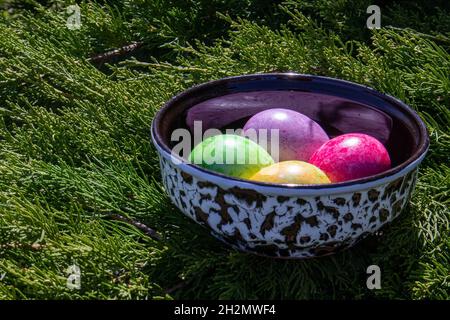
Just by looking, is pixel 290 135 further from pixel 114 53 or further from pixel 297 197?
pixel 114 53

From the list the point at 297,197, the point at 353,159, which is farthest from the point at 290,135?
the point at 297,197

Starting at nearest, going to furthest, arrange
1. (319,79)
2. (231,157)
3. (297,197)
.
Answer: (297,197), (231,157), (319,79)

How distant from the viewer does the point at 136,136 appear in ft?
4.63

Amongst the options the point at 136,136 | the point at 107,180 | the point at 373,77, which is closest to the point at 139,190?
the point at 107,180

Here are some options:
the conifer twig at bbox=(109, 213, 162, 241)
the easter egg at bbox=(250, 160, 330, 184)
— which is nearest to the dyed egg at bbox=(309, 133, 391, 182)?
the easter egg at bbox=(250, 160, 330, 184)

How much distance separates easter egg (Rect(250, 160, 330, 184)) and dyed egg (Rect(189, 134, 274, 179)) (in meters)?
0.02

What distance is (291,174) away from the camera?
43.3 inches

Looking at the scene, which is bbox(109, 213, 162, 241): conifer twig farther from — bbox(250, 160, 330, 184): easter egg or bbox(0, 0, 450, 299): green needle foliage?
bbox(250, 160, 330, 184): easter egg

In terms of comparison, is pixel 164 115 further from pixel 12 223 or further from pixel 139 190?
pixel 12 223

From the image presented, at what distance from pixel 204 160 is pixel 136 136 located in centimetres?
30

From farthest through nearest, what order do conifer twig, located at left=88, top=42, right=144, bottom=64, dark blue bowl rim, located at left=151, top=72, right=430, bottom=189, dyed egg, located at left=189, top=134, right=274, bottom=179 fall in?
conifer twig, located at left=88, top=42, right=144, bottom=64
dyed egg, located at left=189, top=134, right=274, bottom=179
dark blue bowl rim, located at left=151, top=72, right=430, bottom=189

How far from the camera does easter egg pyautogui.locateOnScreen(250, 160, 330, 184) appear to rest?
110 cm

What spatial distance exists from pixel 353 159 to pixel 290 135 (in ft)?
0.41

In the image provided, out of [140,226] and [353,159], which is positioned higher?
[353,159]
